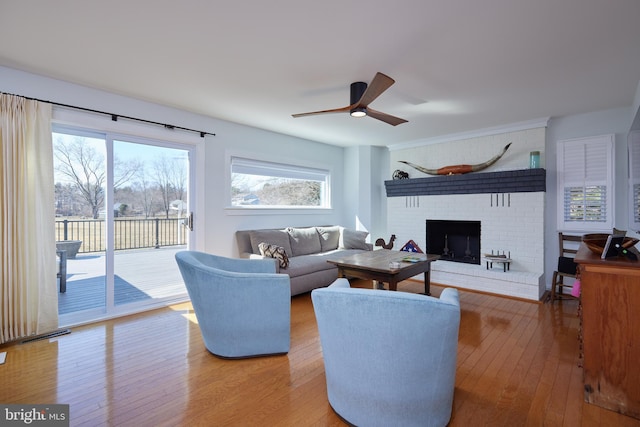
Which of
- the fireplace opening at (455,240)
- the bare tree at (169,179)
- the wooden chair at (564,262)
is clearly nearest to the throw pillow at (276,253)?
the bare tree at (169,179)

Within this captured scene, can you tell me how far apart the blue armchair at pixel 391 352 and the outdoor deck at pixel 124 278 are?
9.75 feet

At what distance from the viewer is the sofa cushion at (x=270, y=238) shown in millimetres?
4471

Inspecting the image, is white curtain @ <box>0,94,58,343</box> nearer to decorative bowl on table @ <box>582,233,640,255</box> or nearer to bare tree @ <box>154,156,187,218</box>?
bare tree @ <box>154,156,187,218</box>

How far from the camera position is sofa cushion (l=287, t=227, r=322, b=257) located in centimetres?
495

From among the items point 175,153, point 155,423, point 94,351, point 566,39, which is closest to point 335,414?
point 155,423

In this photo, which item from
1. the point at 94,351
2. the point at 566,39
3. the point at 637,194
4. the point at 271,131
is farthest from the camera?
the point at 271,131

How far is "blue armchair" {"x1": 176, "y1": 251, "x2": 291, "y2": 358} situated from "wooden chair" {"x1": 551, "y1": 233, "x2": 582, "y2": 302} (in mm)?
3492

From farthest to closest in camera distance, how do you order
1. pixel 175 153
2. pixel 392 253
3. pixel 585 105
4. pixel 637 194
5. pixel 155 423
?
pixel 392 253 → pixel 175 153 → pixel 585 105 → pixel 637 194 → pixel 155 423

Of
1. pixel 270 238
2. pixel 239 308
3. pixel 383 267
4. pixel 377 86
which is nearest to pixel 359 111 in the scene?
pixel 377 86

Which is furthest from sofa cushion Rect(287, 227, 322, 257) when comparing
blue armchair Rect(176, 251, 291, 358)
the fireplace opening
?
blue armchair Rect(176, 251, 291, 358)

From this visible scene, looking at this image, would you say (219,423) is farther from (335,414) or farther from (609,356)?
(609,356)

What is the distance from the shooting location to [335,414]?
187 cm

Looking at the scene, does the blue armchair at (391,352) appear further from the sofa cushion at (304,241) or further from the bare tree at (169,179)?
the sofa cushion at (304,241)

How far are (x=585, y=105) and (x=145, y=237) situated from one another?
5.50 metres
